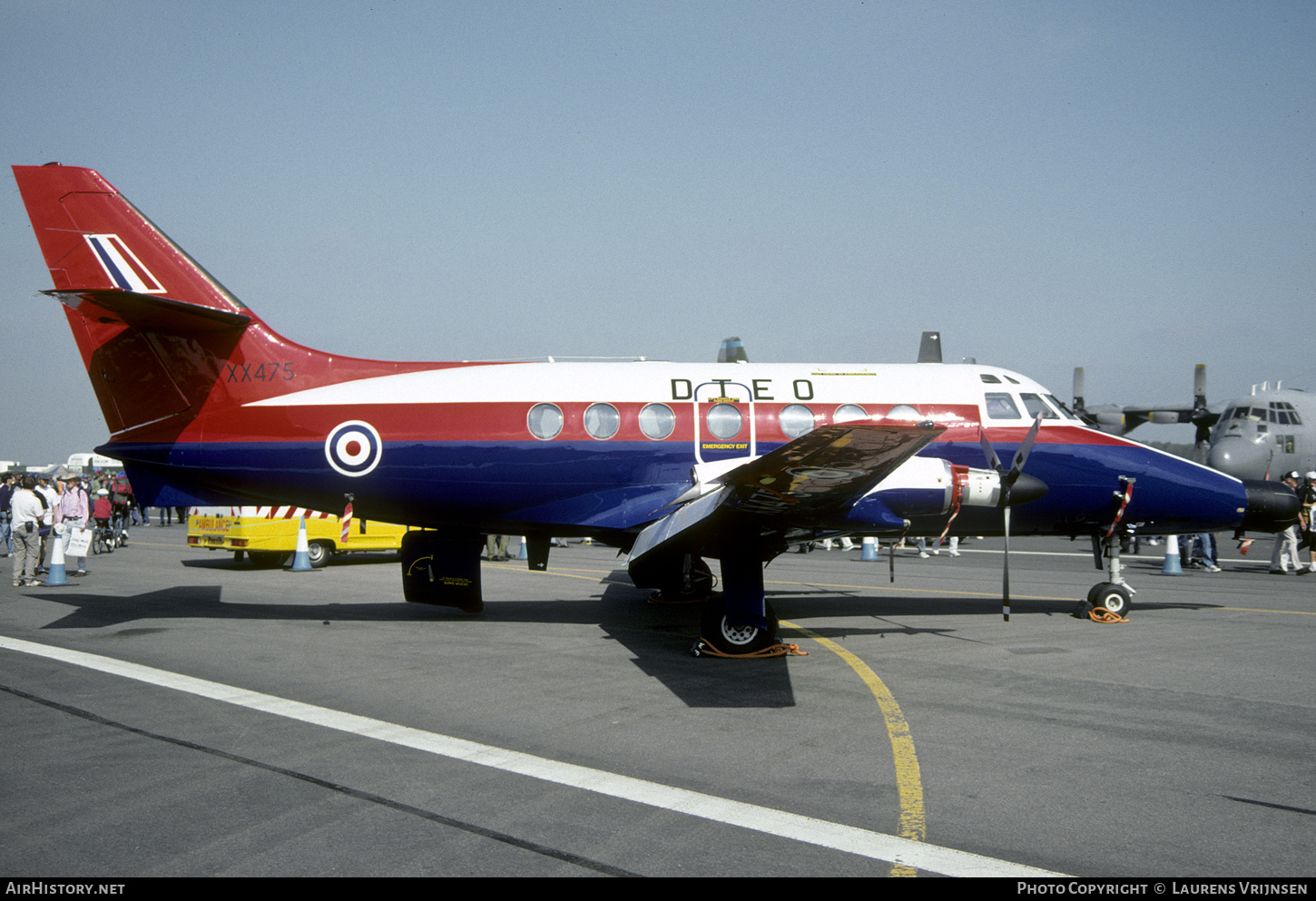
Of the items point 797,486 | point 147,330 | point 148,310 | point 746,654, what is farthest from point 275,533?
point 797,486

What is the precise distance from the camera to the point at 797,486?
327 inches

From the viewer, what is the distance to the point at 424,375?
12523 millimetres

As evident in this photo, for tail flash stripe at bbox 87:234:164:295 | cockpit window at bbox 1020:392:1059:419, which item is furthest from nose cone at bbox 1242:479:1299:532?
tail flash stripe at bbox 87:234:164:295

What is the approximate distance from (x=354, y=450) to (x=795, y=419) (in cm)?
624

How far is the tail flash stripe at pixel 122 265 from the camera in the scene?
11883mm

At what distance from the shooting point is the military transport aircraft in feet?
39.2

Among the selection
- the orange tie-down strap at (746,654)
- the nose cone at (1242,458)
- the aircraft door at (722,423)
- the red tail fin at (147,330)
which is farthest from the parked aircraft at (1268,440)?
the red tail fin at (147,330)

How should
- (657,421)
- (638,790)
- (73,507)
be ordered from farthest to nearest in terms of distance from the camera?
(73,507) → (657,421) → (638,790)

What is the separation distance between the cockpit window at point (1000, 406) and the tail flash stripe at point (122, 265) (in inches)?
475

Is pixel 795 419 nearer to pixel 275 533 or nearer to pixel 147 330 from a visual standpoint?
pixel 147 330

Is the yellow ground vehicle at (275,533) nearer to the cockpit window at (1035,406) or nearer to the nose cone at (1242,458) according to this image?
the cockpit window at (1035,406)

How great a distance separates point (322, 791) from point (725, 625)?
5.46 m

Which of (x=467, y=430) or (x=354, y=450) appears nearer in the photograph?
(x=354, y=450)

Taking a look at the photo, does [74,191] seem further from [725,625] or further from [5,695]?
[725,625]
